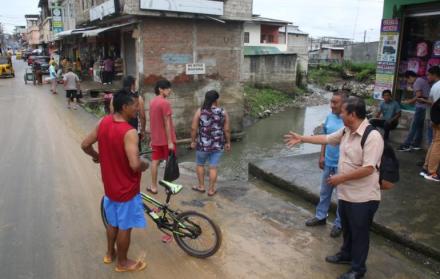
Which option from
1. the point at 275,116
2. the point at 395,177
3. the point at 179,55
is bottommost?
the point at 275,116

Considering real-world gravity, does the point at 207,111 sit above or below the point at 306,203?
above

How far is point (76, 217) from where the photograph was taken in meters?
Result: 5.10

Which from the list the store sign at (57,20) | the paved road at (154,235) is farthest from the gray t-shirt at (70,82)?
the store sign at (57,20)

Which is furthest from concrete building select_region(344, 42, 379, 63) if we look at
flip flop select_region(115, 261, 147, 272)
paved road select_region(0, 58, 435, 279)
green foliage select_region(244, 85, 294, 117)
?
flip flop select_region(115, 261, 147, 272)

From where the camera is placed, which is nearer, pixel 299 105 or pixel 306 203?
pixel 306 203

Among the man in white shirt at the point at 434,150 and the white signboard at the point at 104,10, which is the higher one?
the white signboard at the point at 104,10

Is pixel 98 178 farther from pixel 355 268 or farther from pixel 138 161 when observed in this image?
pixel 355 268

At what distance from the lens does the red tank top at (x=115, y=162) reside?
333 centimetres

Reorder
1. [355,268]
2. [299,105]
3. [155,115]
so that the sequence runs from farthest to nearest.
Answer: [299,105], [155,115], [355,268]

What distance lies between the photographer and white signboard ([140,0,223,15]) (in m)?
11.2

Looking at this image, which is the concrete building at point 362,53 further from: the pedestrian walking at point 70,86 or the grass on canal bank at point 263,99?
the pedestrian walking at point 70,86

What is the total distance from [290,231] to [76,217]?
2852mm

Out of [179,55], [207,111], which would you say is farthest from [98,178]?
[179,55]

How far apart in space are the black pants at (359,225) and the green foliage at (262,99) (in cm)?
1541
